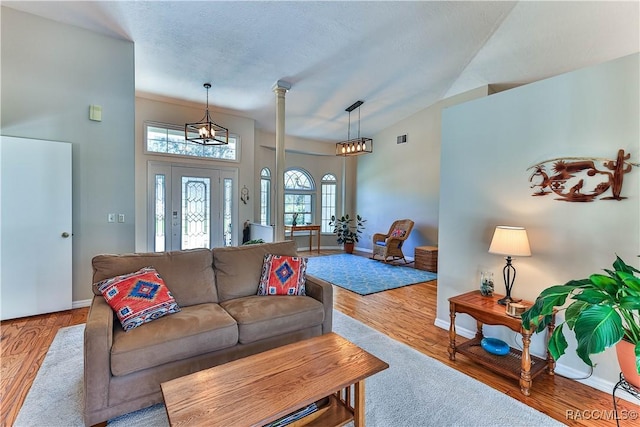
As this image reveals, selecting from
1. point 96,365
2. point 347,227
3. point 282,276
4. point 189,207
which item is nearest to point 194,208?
point 189,207

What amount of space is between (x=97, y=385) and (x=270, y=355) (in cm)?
100

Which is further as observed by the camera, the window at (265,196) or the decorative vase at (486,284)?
the window at (265,196)

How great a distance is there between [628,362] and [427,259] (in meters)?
4.48

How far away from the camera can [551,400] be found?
2033mm

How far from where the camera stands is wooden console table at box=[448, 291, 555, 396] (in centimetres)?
211

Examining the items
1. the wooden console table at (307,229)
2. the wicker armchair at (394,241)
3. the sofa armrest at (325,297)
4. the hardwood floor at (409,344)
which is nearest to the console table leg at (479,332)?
the hardwood floor at (409,344)

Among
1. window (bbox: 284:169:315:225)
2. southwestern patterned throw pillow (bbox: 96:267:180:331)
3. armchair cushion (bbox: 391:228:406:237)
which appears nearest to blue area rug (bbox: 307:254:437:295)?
armchair cushion (bbox: 391:228:406:237)

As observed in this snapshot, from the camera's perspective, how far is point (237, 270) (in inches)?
106

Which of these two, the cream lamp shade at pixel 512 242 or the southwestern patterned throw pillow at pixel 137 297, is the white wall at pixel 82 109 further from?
the cream lamp shade at pixel 512 242

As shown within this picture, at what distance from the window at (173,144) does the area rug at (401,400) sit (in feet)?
12.8

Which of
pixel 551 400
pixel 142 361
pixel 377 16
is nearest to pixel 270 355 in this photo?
pixel 142 361

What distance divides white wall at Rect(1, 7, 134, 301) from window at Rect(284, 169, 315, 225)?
15.3 ft

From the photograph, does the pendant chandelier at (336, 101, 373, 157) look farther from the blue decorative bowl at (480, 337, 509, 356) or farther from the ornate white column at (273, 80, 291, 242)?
the blue decorative bowl at (480, 337, 509, 356)

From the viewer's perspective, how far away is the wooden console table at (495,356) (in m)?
2.11
